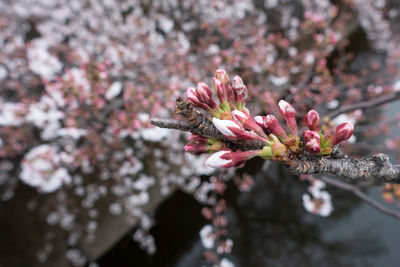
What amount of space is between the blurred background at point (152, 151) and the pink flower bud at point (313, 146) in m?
2.61

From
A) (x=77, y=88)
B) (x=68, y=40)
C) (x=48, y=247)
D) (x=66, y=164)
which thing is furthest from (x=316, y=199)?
(x=68, y=40)

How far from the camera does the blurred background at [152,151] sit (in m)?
3.70

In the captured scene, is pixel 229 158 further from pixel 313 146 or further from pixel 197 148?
pixel 313 146

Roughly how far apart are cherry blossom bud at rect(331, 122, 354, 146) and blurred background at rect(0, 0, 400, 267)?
2593 mm

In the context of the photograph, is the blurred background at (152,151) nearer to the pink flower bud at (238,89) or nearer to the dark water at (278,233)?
the dark water at (278,233)

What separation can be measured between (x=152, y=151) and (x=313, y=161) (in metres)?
4.18

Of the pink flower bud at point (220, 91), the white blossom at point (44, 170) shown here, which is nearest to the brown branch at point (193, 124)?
the pink flower bud at point (220, 91)

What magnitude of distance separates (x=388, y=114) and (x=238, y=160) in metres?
6.27

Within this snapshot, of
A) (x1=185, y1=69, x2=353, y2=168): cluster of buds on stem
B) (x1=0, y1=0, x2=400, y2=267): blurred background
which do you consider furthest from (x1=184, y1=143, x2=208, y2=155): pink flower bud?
(x1=0, y1=0, x2=400, y2=267): blurred background

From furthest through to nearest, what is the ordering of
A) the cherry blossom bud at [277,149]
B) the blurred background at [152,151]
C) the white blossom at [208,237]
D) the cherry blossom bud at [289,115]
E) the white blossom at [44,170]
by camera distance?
the white blossom at [208,237] < the blurred background at [152,151] < the white blossom at [44,170] < the cherry blossom bud at [289,115] < the cherry blossom bud at [277,149]

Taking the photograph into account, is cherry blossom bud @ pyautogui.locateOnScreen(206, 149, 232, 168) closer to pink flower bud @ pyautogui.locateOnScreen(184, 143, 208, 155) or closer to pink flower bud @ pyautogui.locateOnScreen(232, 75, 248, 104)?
pink flower bud @ pyautogui.locateOnScreen(184, 143, 208, 155)

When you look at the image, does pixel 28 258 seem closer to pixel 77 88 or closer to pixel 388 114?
pixel 77 88

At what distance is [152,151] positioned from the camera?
182 inches

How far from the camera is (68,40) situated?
4926 mm
